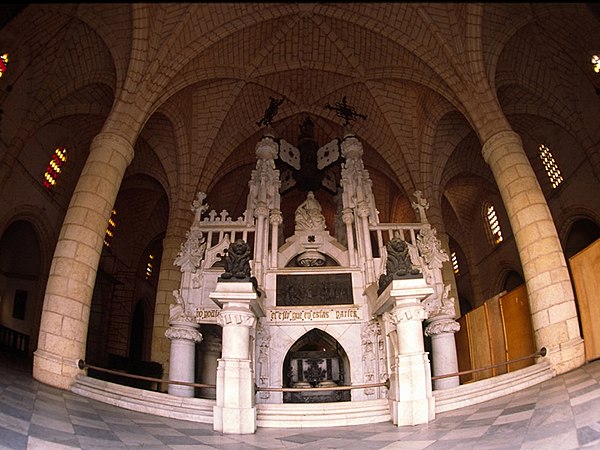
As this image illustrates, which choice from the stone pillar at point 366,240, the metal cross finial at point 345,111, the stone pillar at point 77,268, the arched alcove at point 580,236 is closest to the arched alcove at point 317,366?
the stone pillar at point 366,240

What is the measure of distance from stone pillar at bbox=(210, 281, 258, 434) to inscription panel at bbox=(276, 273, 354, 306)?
3.97 m

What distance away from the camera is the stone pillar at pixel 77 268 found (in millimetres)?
9711

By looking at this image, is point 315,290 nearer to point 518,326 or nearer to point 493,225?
point 518,326

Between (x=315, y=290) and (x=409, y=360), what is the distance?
487 cm

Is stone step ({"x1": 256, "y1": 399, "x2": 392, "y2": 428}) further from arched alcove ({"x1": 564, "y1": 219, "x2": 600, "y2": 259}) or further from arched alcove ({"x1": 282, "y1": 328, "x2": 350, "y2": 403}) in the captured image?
arched alcove ({"x1": 564, "y1": 219, "x2": 600, "y2": 259})

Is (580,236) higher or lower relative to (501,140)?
lower

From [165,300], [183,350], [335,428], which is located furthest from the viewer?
[165,300]

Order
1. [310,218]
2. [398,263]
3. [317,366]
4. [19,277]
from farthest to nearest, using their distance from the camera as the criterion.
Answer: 1. [19,277]
2. [310,218]
3. [317,366]
4. [398,263]

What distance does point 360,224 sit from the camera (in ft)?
45.1

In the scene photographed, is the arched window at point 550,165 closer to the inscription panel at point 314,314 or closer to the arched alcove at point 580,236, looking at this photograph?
the arched alcove at point 580,236

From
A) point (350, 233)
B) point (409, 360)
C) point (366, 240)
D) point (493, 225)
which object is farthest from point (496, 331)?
point (493, 225)

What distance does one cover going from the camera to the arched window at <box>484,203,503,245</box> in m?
22.1

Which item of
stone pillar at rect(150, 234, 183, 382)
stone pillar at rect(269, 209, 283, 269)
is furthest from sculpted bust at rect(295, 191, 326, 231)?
stone pillar at rect(150, 234, 183, 382)

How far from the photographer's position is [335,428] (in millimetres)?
7906
